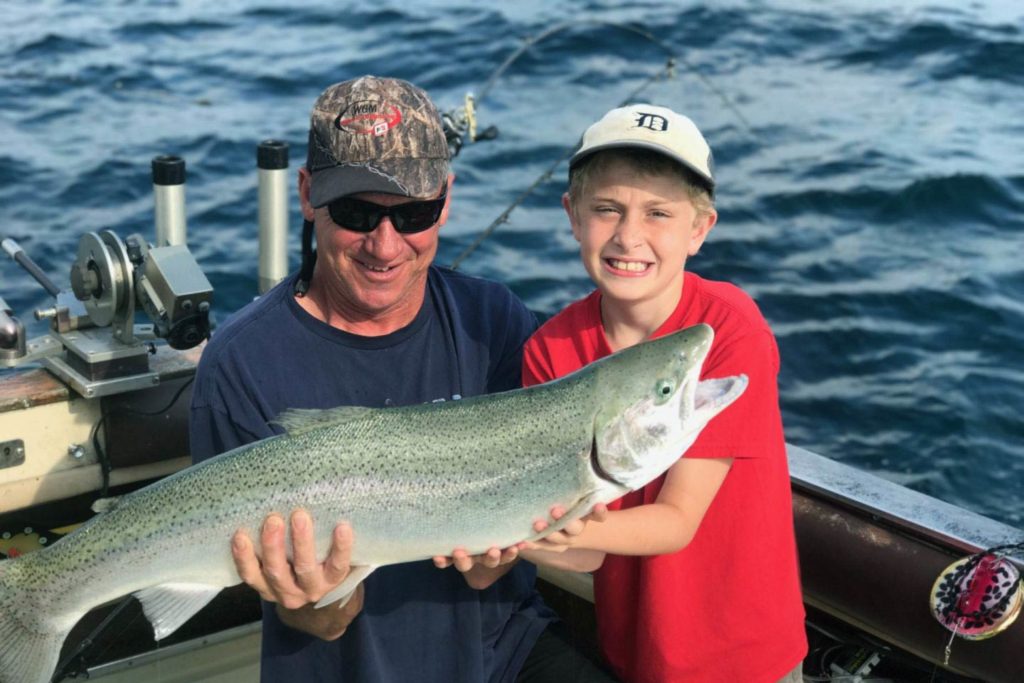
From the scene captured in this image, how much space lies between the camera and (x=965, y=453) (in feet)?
26.0

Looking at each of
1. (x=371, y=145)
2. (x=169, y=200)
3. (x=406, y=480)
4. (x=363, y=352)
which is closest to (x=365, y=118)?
(x=371, y=145)

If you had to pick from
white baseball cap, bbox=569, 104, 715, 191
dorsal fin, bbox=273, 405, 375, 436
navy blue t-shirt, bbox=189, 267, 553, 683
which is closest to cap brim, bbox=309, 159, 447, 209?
navy blue t-shirt, bbox=189, 267, 553, 683

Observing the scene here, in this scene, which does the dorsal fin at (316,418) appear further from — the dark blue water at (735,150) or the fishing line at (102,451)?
the dark blue water at (735,150)

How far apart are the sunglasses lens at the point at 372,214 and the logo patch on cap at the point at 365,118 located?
0.23 m

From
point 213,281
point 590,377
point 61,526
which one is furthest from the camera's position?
point 213,281

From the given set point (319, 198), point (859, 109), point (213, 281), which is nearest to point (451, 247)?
point (213, 281)

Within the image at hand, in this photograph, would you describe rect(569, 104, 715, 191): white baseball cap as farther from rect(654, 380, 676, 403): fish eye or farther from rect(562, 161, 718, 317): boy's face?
rect(654, 380, 676, 403): fish eye

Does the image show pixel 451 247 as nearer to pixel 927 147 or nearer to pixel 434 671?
pixel 927 147

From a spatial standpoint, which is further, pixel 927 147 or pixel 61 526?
pixel 927 147

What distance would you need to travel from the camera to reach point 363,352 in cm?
381

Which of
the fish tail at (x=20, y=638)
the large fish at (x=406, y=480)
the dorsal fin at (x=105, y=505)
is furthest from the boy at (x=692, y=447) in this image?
the fish tail at (x=20, y=638)

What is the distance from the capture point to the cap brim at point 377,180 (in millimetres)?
3650

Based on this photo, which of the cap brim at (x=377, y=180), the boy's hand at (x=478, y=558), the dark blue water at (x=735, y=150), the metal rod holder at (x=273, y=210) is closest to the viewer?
the boy's hand at (x=478, y=558)

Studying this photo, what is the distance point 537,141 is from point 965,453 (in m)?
6.55
